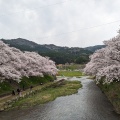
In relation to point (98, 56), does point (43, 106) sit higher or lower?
lower

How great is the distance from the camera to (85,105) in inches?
1522

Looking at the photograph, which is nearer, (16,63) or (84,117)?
(84,117)

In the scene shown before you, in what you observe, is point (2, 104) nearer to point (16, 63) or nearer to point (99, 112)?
point (16, 63)

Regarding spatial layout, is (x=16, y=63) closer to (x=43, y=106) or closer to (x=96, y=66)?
(x=43, y=106)

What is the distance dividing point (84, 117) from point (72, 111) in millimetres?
3832

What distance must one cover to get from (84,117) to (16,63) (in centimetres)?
2435

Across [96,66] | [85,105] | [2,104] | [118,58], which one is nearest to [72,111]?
[85,105]

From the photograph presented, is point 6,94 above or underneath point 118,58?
underneath

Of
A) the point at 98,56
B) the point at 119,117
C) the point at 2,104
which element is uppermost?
the point at 98,56

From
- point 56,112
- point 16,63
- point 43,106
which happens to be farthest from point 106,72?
point 16,63

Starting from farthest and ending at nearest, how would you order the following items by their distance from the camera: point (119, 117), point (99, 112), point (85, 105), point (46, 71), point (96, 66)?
point (46, 71), point (96, 66), point (85, 105), point (99, 112), point (119, 117)

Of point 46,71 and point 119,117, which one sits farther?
point 46,71

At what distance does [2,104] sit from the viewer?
4019cm

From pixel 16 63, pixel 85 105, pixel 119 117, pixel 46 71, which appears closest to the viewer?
pixel 119 117
